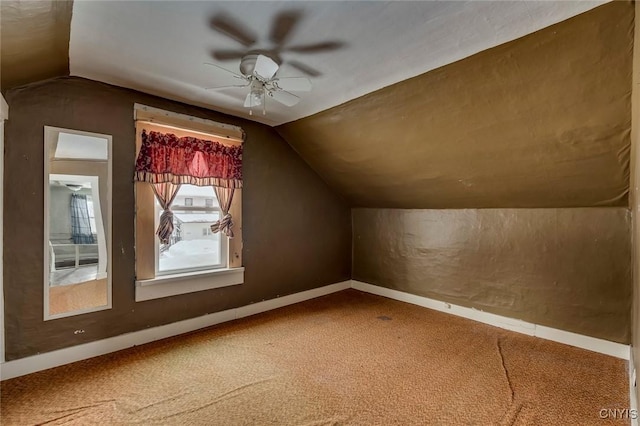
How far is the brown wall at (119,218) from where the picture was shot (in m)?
2.27

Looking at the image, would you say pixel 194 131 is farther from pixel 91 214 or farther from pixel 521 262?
pixel 521 262

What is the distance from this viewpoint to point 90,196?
2.60 metres

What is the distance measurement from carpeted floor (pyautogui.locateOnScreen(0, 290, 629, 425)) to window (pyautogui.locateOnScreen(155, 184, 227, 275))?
730 mm

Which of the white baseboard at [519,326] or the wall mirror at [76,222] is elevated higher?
the wall mirror at [76,222]

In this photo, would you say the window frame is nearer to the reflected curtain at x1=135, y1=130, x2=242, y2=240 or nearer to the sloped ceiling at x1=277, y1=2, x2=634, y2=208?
the reflected curtain at x1=135, y1=130, x2=242, y2=240

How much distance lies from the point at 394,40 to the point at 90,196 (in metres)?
2.71

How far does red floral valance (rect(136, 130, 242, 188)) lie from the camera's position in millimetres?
2857

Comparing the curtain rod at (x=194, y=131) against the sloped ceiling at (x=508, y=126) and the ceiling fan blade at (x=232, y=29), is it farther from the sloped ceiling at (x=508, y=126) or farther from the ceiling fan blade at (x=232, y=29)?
the ceiling fan blade at (x=232, y=29)

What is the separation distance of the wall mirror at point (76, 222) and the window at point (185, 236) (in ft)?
0.87

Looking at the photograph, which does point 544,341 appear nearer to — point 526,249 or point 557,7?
point 526,249

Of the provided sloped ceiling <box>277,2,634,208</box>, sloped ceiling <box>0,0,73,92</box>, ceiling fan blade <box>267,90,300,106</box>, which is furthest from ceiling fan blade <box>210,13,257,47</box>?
sloped ceiling <box>277,2,634,208</box>

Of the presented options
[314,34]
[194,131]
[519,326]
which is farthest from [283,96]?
[519,326]

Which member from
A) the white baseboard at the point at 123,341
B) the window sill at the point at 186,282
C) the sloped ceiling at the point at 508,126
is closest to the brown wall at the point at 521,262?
the sloped ceiling at the point at 508,126

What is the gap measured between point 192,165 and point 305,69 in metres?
1.59
